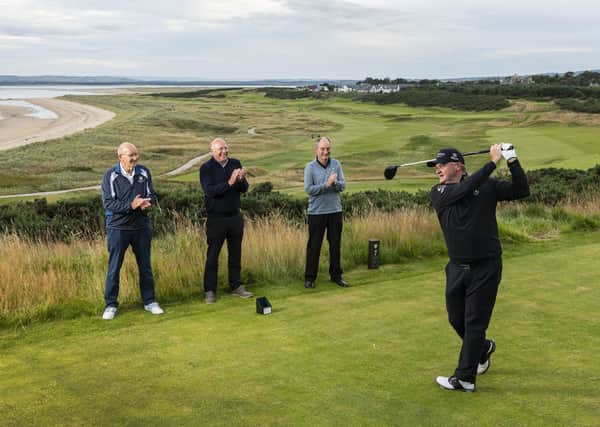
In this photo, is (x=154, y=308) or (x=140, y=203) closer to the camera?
(x=140, y=203)

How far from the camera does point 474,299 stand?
4938 millimetres

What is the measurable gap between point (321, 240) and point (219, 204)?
1.63 meters

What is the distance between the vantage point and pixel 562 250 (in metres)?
10.7

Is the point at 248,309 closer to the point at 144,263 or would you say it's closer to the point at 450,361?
the point at 144,263

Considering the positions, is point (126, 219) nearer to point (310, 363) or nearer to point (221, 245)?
point (221, 245)

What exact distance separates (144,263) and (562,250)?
6816 millimetres

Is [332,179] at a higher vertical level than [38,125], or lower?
higher

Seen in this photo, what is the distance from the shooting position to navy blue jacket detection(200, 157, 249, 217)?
317 inches

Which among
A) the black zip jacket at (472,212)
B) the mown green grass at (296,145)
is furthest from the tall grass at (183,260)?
the mown green grass at (296,145)

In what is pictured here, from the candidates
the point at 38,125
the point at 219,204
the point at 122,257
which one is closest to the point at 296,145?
the point at 38,125

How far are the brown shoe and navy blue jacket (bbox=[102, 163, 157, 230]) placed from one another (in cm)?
157

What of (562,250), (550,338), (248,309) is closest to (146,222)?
(248,309)

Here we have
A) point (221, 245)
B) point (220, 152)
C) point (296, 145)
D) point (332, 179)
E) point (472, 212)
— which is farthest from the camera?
point (296, 145)

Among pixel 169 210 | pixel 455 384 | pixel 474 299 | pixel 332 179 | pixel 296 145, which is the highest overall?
pixel 332 179
